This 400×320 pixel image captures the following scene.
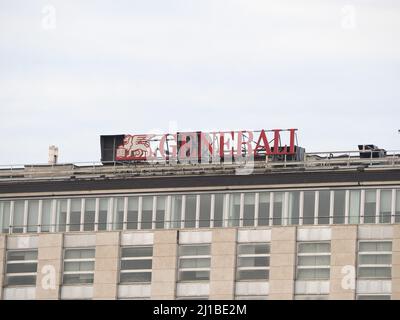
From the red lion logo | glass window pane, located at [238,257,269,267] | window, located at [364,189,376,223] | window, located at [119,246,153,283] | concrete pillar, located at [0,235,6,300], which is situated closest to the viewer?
window, located at [364,189,376,223]

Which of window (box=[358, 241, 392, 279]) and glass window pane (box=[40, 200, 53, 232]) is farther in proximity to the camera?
glass window pane (box=[40, 200, 53, 232])

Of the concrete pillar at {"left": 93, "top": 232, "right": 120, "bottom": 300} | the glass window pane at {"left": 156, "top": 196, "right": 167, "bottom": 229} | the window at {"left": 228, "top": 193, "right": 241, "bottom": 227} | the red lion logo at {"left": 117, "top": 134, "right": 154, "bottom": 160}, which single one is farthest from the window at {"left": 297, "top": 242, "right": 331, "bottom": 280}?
the red lion logo at {"left": 117, "top": 134, "right": 154, "bottom": 160}

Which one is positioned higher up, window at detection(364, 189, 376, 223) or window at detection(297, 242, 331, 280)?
window at detection(364, 189, 376, 223)

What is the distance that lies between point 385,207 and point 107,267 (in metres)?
25.3

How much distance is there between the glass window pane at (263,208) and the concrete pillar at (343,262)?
6782 millimetres

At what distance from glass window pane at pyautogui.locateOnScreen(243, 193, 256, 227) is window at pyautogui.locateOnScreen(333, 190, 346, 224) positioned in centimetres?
745

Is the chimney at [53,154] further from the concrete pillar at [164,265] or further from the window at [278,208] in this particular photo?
the window at [278,208]

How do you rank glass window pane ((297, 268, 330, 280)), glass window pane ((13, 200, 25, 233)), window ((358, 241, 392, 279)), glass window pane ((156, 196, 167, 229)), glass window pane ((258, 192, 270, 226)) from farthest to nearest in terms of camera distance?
glass window pane ((13, 200, 25, 233)) → glass window pane ((156, 196, 167, 229)) → glass window pane ((258, 192, 270, 226)) → glass window pane ((297, 268, 330, 280)) → window ((358, 241, 392, 279))

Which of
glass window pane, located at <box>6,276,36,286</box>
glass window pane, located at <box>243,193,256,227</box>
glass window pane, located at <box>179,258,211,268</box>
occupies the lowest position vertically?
glass window pane, located at <box>6,276,36,286</box>

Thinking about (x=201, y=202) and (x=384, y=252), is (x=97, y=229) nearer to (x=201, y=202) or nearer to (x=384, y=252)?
(x=201, y=202)

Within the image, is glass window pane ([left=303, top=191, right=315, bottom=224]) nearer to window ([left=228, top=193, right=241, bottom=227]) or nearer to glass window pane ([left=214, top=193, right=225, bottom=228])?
window ([left=228, top=193, right=241, bottom=227])

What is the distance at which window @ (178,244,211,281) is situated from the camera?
113 meters
